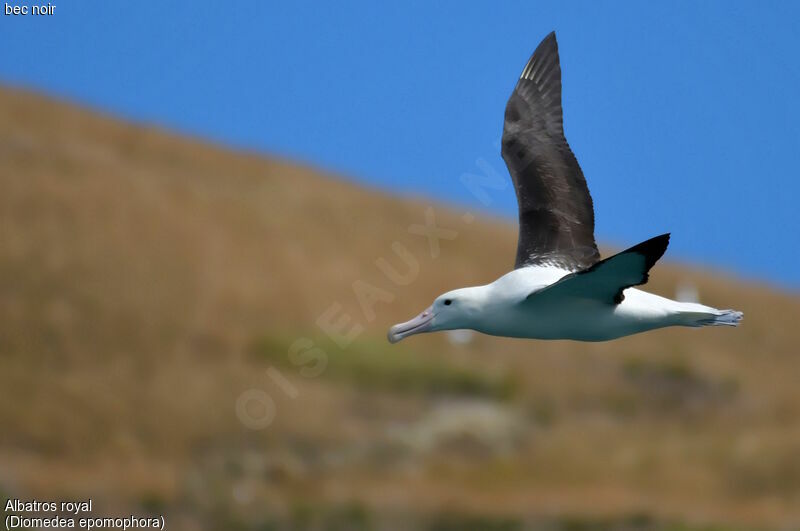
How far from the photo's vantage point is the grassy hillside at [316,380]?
21.0 metres

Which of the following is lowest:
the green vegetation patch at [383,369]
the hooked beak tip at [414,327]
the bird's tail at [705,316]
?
the bird's tail at [705,316]

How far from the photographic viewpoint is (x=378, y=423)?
942 inches

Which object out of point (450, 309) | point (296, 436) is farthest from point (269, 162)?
point (450, 309)

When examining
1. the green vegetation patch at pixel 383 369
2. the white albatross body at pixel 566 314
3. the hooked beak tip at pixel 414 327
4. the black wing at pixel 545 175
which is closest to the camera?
the white albatross body at pixel 566 314

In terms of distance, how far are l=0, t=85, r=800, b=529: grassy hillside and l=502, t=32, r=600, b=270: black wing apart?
10.2m

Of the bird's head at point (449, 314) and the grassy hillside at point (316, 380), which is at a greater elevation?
the grassy hillside at point (316, 380)

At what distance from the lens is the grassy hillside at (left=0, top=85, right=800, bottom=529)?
68.7 feet

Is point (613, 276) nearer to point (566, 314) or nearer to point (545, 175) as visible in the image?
point (566, 314)

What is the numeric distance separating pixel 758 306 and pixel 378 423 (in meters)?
9.81

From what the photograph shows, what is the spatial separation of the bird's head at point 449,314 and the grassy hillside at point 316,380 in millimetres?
10908

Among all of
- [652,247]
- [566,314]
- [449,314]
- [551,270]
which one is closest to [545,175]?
[551,270]

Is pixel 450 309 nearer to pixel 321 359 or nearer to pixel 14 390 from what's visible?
pixel 14 390

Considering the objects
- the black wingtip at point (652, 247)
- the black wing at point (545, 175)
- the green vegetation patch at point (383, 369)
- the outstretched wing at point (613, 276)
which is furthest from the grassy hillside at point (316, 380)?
the black wingtip at point (652, 247)

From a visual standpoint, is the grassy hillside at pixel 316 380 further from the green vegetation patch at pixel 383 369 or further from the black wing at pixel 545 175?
the black wing at pixel 545 175
